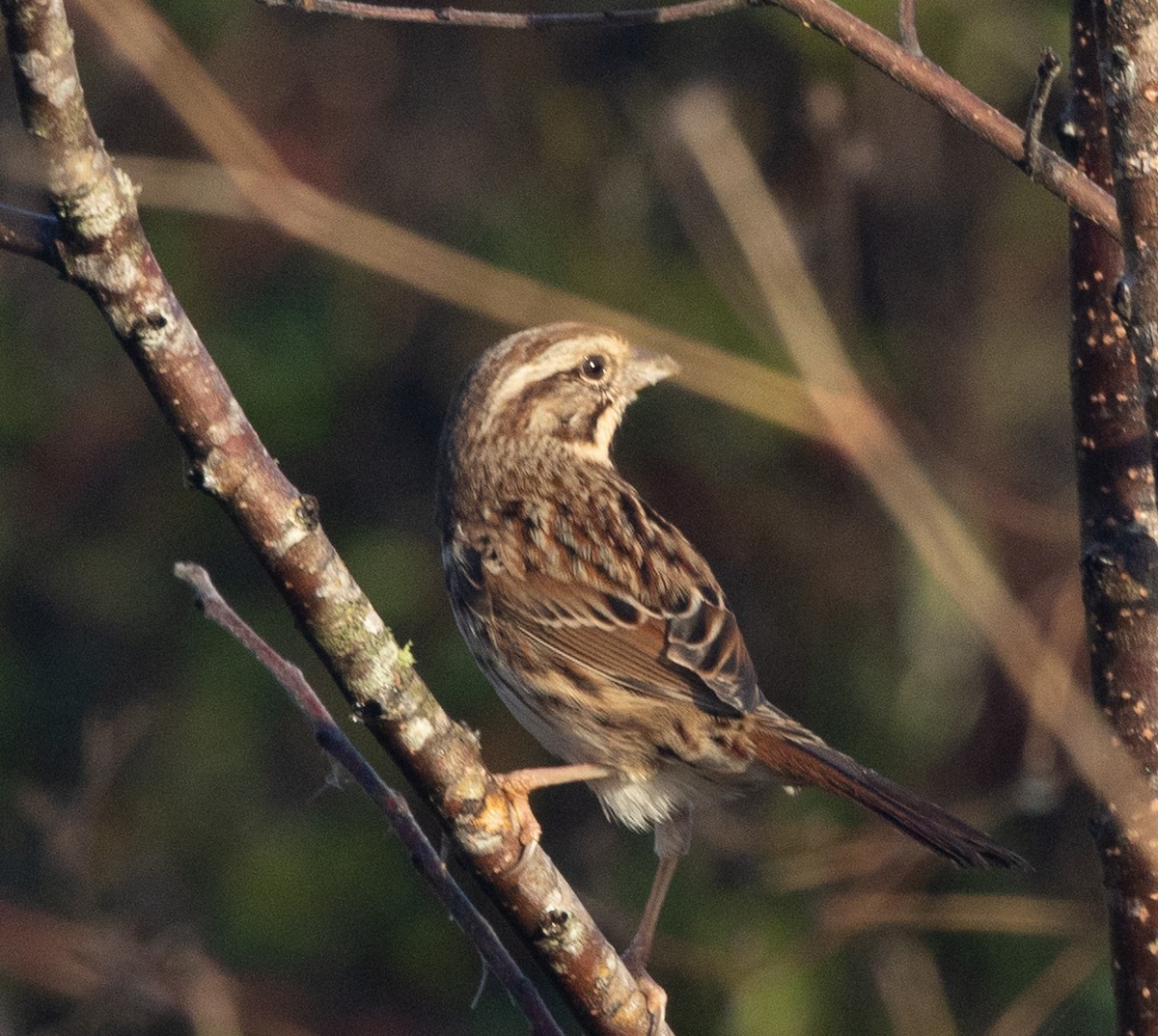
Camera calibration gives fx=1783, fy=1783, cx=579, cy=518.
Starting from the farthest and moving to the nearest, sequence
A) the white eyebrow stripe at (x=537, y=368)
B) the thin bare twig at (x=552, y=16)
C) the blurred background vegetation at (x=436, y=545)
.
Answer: the blurred background vegetation at (x=436, y=545) → the white eyebrow stripe at (x=537, y=368) → the thin bare twig at (x=552, y=16)

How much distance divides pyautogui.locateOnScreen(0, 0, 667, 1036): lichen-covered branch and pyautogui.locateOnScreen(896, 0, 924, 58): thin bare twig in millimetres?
1109

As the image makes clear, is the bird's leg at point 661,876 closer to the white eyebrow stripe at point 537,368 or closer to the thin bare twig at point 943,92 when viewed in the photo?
the white eyebrow stripe at point 537,368

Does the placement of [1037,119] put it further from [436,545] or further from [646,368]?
[436,545]

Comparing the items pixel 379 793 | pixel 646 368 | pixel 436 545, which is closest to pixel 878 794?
pixel 379 793

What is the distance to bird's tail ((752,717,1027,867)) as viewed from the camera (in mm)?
3225

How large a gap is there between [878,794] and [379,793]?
40.7 inches

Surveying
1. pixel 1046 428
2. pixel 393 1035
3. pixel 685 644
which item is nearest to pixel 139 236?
pixel 685 644

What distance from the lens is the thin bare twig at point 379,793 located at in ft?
8.99

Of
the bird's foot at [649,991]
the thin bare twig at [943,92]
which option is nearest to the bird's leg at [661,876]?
the bird's foot at [649,991]

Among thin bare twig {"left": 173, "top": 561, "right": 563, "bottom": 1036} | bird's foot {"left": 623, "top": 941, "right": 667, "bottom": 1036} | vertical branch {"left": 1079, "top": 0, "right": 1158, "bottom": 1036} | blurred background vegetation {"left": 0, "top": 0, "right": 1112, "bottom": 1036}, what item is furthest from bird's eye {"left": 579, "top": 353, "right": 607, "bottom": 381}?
thin bare twig {"left": 173, "top": 561, "right": 563, "bottom": 1036}

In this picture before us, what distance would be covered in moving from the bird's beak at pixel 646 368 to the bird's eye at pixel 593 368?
0.21ft

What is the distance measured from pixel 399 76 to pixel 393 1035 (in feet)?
13.0

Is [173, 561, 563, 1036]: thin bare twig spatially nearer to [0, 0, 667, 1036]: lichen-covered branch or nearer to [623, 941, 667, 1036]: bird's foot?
[0, 0, 667, 1036]: lichen-covered branch

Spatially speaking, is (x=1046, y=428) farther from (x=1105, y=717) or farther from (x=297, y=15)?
(x=1105, y=717)
